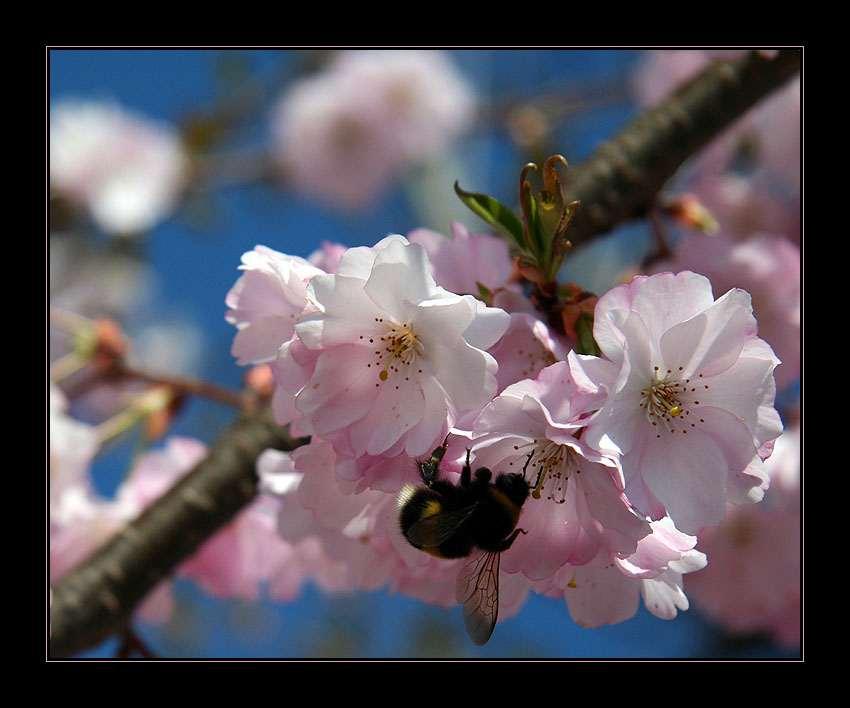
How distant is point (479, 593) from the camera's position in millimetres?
917

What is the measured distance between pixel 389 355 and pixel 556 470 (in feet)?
0.70

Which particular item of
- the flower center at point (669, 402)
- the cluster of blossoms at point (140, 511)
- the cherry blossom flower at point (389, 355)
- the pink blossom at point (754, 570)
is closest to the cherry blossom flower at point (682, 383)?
the flower center at point (669, 402)

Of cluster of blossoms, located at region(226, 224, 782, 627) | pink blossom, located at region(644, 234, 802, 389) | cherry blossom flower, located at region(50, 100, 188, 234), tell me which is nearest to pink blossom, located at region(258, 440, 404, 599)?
cluster of blossoms, located at region(226, 224, 782, 627)

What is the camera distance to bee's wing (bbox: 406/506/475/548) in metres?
0.88

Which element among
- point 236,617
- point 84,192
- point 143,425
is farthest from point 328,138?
point 236,617

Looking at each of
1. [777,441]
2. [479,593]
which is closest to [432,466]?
[479,593]

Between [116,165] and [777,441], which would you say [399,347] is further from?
[116,165]

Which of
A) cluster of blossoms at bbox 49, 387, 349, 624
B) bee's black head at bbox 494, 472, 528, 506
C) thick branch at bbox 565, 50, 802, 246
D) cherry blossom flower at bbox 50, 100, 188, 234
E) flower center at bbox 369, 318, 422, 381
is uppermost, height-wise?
cherry blossom flower at bbox 50, 100, 188, 234

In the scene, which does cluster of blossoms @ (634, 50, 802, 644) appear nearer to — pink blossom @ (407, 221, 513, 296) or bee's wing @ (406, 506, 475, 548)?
pink blossom @ (407, 221, 513, 296)

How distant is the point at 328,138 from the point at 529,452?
3.26 meters

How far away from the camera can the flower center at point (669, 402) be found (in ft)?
2.80

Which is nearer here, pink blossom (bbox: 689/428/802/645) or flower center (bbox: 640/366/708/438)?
flower center (bbox: 640/366/708/438)

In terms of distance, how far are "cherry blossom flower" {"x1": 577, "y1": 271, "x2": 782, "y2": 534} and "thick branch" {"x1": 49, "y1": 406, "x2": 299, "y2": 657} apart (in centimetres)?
66

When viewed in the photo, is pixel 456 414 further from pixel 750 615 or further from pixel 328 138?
pixel 328 138
